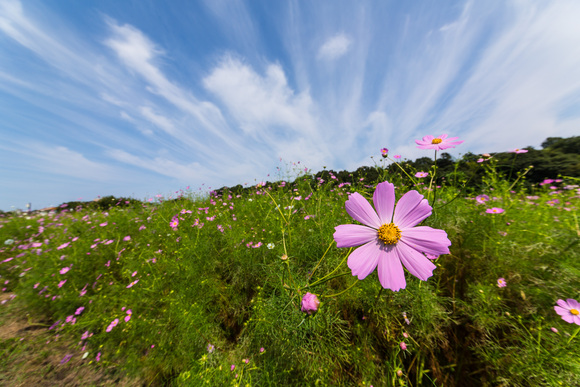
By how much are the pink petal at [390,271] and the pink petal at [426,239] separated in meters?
0.07

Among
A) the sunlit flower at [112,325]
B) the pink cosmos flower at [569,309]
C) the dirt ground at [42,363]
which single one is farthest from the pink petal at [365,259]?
the sunlit flower at [112,325]

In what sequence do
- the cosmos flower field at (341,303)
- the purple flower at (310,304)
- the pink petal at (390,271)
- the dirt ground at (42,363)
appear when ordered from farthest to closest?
the dirt ground at (42,363) → the cosmos flower field at (341,303) → the purple flower at (310,304) → the pink petal at (390,271)

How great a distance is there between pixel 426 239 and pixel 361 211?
0.61ft

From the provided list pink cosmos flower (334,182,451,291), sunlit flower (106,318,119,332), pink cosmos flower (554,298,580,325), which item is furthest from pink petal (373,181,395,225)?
sunlit flower (106,318,119,332)

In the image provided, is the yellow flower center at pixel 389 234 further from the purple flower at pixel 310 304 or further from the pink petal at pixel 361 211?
the purple flower at pixel 310 304

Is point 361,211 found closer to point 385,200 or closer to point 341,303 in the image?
point 385,200

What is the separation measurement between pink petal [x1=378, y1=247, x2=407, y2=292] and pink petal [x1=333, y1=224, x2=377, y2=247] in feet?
0.20

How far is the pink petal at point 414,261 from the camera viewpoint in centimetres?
52

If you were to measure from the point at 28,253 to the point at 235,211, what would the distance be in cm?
258

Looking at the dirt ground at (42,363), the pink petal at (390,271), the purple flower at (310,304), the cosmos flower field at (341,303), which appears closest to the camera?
the pink petal at (390,271)

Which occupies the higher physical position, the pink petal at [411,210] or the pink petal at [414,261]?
the pink petal at [411,210]

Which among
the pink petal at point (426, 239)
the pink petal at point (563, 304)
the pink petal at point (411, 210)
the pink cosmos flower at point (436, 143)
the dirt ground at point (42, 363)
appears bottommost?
the dirt ground at point (42, 363)

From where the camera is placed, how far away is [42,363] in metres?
1.56

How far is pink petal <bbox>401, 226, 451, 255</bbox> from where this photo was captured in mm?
535
